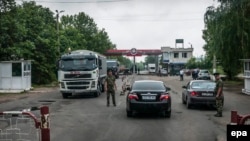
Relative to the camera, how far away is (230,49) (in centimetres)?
4388

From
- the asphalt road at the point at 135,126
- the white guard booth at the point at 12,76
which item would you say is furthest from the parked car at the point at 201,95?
the white guard booth at the point at 12,76

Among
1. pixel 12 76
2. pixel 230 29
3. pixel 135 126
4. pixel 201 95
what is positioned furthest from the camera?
pixel 230 29

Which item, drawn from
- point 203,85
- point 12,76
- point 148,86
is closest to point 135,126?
point 148,86

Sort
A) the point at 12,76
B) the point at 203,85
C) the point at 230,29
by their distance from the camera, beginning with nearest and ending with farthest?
the point at 203,85 < the point at 12,76 < the point at 230,29

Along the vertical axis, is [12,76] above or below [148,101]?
above

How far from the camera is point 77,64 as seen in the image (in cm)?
3089

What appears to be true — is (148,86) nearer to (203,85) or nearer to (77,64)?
(203,85)

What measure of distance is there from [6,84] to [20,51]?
6575 mm

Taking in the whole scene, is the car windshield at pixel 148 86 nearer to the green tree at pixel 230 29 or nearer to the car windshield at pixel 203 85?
the car windshield at pixel 203 85

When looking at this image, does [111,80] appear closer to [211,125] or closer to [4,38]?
[211,125]

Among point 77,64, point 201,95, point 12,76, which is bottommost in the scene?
point 201,95

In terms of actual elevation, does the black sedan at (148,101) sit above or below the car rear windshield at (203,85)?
below

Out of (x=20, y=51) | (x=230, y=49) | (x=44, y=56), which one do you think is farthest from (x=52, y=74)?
(x=230, y=49)

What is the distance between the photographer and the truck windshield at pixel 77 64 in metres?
30.8
